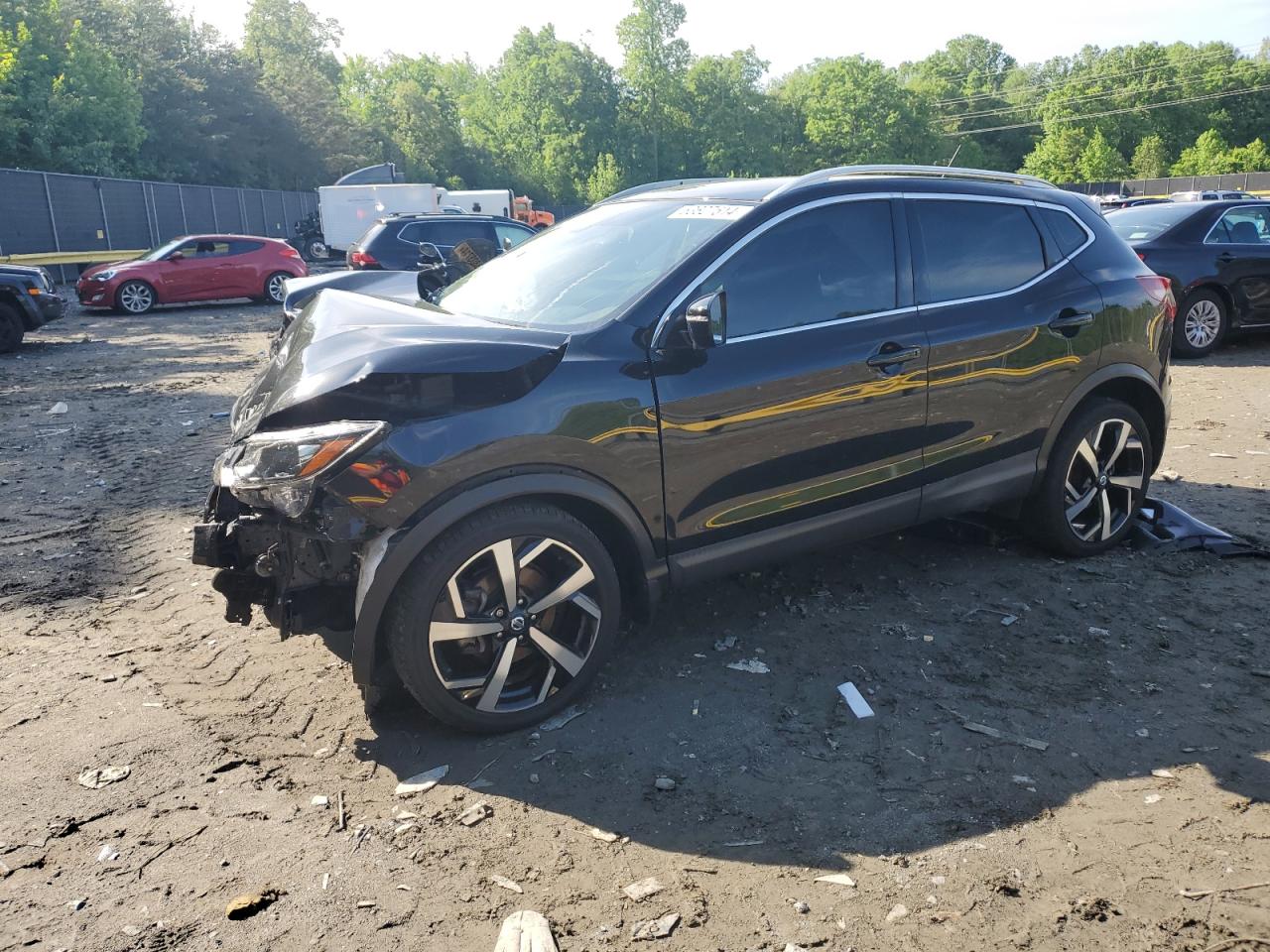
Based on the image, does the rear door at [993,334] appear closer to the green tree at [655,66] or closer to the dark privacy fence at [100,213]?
the dark privacy fence at [100,213]

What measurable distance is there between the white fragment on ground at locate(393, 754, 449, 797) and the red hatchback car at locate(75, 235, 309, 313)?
18288 millimetres

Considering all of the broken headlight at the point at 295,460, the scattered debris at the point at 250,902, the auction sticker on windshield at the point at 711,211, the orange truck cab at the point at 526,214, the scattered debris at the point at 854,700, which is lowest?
the scattered debris at the point at 854,700

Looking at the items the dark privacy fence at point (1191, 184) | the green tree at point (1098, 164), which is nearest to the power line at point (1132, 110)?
the green tree at point (1098, 164)

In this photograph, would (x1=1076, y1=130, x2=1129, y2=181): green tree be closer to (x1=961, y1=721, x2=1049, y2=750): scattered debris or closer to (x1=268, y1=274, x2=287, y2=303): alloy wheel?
(x1=268, y1=274, x2=287, y2=303): alloy wheel

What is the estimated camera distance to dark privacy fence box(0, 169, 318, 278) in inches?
963

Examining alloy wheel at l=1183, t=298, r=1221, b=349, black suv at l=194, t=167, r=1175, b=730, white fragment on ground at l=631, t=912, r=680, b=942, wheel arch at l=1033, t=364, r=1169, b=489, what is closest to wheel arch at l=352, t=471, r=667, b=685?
black suv at l=194, t=167, r=1175, b=730

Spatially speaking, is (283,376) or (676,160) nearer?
(283,376)

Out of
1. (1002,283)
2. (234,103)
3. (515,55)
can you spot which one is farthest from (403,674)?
(515,55)

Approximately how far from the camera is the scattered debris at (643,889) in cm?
264

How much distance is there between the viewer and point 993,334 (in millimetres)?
4328

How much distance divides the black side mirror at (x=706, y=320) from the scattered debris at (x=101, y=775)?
243 centimetres

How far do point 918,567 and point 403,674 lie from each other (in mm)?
2798

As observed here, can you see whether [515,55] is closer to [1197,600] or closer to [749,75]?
[749,75]

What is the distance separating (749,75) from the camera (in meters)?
102
